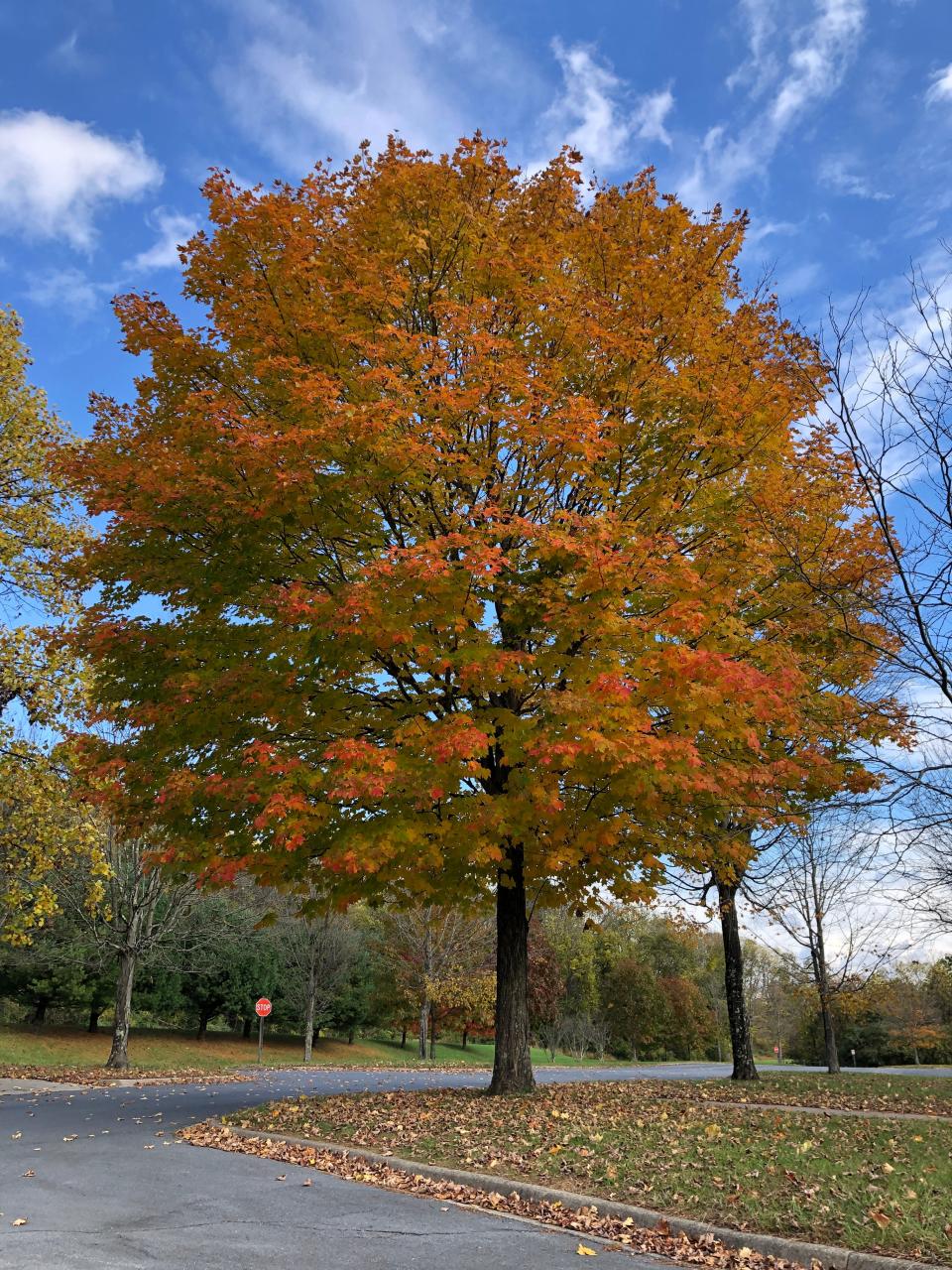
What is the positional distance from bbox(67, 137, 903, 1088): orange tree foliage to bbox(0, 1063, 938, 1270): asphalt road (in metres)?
2.63

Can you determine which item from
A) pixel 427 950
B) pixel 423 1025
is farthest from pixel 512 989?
pixel 423 1025

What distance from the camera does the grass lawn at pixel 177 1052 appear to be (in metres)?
28.0

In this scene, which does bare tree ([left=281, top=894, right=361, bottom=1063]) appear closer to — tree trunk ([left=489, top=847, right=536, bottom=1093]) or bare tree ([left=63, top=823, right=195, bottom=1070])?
bare tree ([left=63, top=823, right=195, bottom=1070])

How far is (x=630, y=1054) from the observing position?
56.7 m

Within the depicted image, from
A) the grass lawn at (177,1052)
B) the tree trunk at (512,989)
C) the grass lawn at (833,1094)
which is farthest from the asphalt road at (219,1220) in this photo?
the grass lawn at (177,1052)

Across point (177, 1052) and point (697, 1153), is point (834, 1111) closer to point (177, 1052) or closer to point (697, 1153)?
point (697, 1153)

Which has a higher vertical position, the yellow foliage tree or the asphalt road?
the yellow foliage tree

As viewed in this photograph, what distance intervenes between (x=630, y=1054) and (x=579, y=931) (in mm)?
8688

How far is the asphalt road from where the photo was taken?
4801 millimetres

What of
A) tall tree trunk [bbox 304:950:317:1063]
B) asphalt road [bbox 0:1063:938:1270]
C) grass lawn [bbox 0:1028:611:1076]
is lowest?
grass lawn [bbox 0:1028:611:1076]

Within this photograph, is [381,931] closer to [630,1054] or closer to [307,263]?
[630,1054]

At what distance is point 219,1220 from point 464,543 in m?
5.82

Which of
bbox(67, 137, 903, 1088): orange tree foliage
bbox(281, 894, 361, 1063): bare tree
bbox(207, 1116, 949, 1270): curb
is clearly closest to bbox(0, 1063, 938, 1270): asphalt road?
bbox(207, 1116, 949, 1270): curb

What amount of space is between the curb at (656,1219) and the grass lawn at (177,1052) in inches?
644
